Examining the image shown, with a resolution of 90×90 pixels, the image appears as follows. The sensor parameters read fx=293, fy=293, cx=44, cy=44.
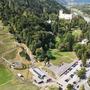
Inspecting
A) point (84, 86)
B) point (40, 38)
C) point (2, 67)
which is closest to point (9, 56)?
point (2, 67)

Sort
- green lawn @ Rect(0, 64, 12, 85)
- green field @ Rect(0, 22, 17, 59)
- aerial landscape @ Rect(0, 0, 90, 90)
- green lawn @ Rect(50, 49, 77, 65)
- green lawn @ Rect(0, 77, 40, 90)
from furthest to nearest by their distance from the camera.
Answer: green field @ Rect(0, 22, 17, 59) → green lawn @ Rect(50, 49, 77, 65) → aerial landscape @ Rect(0, 0, 90, 90) → green lawn @ Rect(0, 64, 12, 85) → green lawn @ Rect(0, 77, 40, 90)

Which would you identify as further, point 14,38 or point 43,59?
point 14,38

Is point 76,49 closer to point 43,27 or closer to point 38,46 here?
point 38,46

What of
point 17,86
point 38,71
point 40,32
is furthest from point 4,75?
point 40,32

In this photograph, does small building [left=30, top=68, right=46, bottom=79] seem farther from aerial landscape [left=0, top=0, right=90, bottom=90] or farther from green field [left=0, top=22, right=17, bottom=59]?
green field [left=0, top=22, right=17, bottom=59]

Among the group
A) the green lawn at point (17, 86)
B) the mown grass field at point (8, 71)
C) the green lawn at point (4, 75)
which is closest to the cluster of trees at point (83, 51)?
the mown grass field at point (8, 71)

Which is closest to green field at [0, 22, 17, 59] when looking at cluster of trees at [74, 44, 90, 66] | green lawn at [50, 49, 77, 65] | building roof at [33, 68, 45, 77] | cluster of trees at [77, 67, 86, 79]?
building roof at [33, 68, 45, 77]
